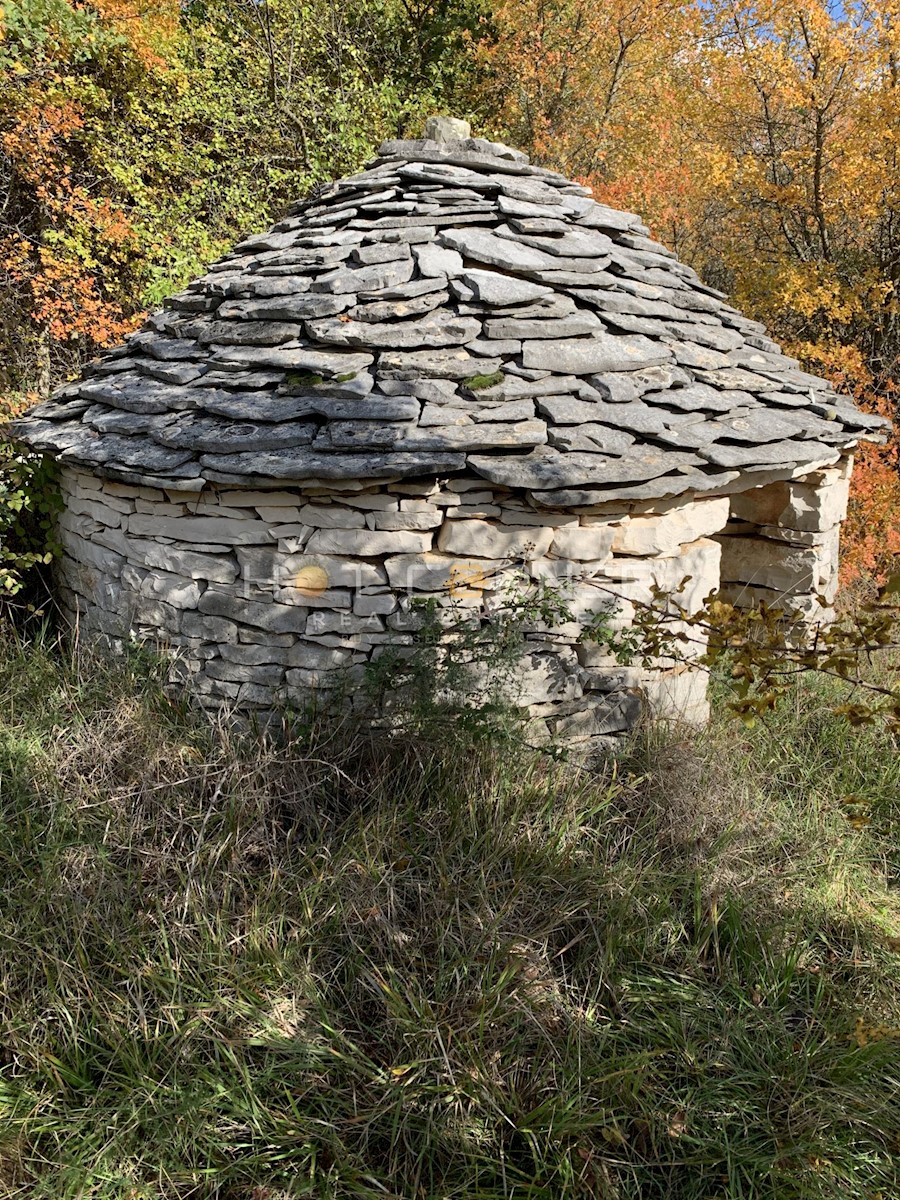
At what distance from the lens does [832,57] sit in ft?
20.4

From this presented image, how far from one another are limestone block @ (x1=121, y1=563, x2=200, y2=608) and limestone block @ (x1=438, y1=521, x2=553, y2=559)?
1.08 m

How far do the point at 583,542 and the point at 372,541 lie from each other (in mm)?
854

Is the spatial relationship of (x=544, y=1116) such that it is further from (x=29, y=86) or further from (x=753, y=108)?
(x=29, y=86)

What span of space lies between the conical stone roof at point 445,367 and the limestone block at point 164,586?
1.43 feet

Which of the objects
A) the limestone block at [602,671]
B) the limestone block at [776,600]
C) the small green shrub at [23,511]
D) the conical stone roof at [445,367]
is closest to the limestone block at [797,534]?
the limestone block at [776,600]

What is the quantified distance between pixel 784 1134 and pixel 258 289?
11.6 ft

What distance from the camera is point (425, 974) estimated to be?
2297mm

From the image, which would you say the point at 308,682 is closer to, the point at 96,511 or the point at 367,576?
the point at 367,576

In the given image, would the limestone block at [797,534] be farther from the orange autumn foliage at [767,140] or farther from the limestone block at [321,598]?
the limestone block at [321,598]

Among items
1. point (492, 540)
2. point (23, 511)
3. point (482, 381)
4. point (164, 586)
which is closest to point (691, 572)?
point (492, 540)

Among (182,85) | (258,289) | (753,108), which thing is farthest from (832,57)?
(182,85)

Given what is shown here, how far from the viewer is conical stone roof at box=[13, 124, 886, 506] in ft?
9.86

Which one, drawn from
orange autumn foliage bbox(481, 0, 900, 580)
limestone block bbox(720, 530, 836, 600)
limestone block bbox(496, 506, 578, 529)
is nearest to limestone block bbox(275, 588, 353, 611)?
limestone block bbox(496, 506, 578, 529)

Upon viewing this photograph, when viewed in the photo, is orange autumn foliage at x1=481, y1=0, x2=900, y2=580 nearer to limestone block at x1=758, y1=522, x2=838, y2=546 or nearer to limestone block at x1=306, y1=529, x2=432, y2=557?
limestone block at x1=758, y1=522, x2=838, y2=546
